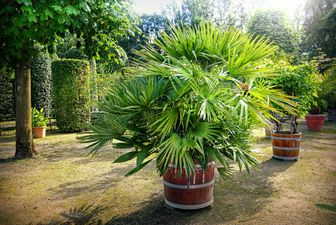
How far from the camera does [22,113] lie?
550cm

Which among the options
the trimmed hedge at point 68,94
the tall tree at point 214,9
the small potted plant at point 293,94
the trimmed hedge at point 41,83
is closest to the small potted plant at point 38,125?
the trimmed hedge at point 68,94

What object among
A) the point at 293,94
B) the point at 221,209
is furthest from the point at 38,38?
the point at 293,94

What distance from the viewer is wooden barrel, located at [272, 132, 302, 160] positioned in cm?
504

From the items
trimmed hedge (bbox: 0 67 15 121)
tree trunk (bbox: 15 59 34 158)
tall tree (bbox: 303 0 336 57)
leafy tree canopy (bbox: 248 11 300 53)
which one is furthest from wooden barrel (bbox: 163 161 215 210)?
tall tree (bbox: 303 0 336 57)

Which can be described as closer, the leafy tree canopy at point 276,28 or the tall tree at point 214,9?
the leafy tree canopy at point 276,28

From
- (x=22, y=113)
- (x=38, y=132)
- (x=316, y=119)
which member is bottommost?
(x=38, y=132)

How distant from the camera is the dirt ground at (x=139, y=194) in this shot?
2.87 metres

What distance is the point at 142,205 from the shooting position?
3.21m

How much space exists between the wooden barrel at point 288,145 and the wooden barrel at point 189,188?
107 inches

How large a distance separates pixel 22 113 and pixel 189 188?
4262 millimetres

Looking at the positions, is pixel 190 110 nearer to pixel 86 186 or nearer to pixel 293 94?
pixel 86 186

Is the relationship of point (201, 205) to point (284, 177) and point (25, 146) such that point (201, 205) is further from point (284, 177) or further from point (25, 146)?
point (25, 146)

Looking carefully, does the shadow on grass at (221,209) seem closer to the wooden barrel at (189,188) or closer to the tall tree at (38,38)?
the wooden barrel at (189,188)

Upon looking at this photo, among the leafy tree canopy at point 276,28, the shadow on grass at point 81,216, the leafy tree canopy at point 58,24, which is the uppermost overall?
the leafy tree canopy at point 276,28
